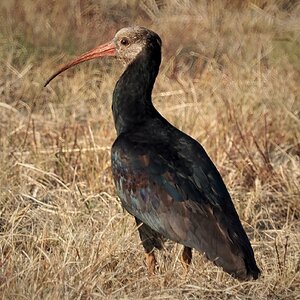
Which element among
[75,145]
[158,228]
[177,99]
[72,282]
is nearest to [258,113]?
[177,99]

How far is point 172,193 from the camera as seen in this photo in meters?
6.24

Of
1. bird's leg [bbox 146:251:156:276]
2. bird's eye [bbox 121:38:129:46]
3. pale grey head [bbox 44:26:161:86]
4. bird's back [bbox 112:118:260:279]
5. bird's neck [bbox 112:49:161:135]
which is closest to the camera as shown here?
bird's back [bbox 112:118:260:279]

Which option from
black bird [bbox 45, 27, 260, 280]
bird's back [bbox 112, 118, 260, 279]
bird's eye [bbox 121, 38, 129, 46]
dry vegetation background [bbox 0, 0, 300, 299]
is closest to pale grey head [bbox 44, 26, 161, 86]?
bird's eye [bbox 121, 38, 129, 46]

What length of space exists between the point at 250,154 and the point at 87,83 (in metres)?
2.95

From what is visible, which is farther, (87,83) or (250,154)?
(87,83)

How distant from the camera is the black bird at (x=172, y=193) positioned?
6031 mm

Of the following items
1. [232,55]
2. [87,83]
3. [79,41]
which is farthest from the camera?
[79,41]

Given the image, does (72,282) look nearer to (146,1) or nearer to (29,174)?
(29,174)

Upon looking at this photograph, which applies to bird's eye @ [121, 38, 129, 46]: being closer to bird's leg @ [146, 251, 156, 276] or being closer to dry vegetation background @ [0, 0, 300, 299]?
dry vegetation background @ [0, 0, 300, 299]

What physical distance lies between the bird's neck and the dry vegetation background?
23.7 inches

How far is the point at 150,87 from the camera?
23.3 feet

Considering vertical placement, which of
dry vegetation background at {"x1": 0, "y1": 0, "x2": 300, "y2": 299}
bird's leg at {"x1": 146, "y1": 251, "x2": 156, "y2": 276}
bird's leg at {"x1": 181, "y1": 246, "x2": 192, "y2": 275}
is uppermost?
bird's leg at {"x1": 181, "y1": 246, "x2": 192, "y2": 275}

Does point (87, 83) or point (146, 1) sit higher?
point (87, 83)

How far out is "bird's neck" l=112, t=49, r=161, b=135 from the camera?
22.6 feet
